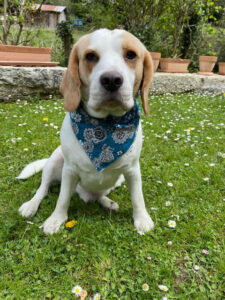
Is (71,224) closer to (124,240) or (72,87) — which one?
(124,240)

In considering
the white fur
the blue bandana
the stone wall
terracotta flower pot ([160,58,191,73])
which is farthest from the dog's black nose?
terracotta flower pot ([160,58,191,73])

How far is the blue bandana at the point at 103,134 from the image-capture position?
1.99 m

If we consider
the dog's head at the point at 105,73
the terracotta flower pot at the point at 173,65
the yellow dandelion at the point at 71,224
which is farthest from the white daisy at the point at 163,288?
the terracotta flower pot at the point at 173,65

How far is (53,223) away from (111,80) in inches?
47.8

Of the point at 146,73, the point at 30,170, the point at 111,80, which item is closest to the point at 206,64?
the point at 146,73

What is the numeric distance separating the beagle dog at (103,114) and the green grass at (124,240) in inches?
6.6

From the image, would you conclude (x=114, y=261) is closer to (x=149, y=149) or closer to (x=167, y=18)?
(x=149, y=149)

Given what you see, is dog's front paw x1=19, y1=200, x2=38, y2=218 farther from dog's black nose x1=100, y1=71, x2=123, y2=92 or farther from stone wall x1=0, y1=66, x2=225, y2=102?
stone wall x1=0, y1=66, x2=225, y2=102

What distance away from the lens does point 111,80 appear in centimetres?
165

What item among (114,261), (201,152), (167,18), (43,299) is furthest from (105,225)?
(167,18)

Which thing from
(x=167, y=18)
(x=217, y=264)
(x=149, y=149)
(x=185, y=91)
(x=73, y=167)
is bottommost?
(x=185, y=91)

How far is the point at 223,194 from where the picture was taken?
2650mm

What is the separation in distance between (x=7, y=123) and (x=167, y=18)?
712cm

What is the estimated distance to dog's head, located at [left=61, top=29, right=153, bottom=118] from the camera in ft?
5.59
